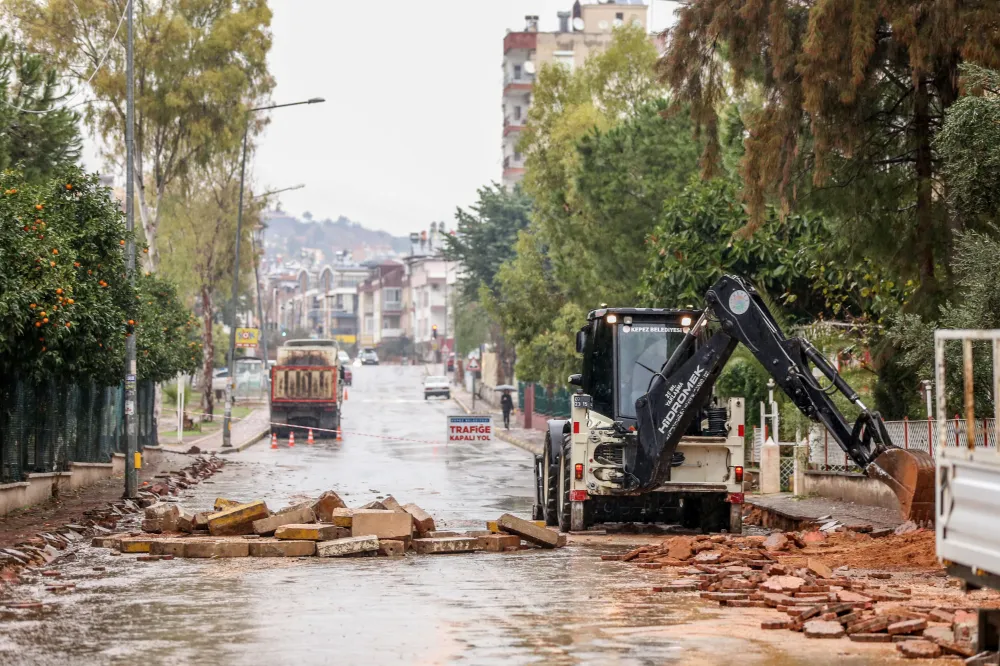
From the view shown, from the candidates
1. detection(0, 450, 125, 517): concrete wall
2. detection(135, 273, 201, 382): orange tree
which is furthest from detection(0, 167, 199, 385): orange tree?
detection(135, 273, 201, 382): orange tree

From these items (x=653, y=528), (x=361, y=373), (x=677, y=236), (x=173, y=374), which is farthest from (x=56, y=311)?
(x=361, y=373)

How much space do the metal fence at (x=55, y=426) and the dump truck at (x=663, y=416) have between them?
8869mm

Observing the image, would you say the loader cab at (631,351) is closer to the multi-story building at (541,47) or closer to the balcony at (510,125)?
the multi-story building at (541,47)

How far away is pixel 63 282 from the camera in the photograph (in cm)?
2333

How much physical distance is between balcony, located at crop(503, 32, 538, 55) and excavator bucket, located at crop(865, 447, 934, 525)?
107189 millimetres

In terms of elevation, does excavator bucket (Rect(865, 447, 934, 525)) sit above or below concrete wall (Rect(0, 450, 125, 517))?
above

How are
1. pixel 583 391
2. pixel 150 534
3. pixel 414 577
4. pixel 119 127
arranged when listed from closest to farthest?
pixel 414 577 < pixel 150 534 < pixel 583 391 < pixel 119 127

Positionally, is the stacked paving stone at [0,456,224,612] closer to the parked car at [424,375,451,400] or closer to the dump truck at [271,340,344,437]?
the dump truck at [271,340,344,437]

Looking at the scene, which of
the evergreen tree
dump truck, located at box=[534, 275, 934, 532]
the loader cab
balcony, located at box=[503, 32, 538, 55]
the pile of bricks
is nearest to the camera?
dump truck, located at box=[534, 275, 934, 532]

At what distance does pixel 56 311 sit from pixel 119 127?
113 feet

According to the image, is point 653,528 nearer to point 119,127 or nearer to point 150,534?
point 150,534

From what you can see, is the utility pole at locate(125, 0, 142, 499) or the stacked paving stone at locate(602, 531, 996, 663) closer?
the stacked paving stone at locate(602, 531, 996, 663)

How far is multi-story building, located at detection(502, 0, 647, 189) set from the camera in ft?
384

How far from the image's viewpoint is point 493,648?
11.2 metres
